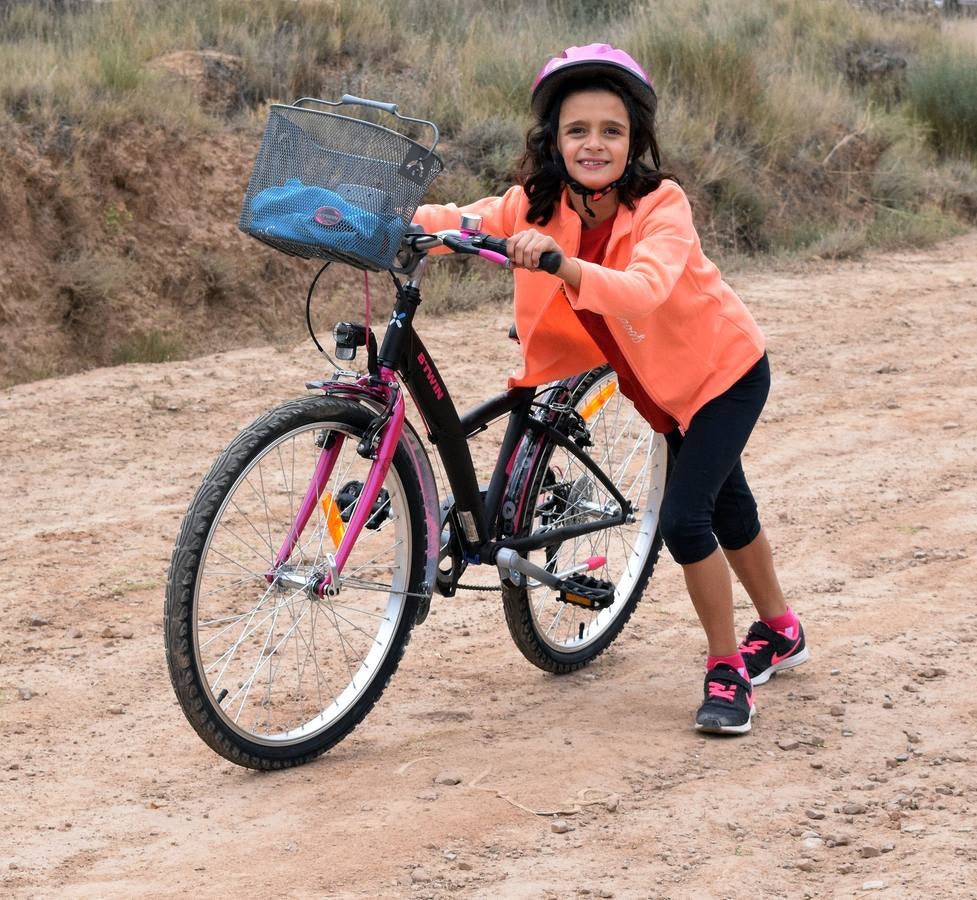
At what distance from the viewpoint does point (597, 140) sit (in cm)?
374

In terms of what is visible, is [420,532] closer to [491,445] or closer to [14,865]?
[14,865]

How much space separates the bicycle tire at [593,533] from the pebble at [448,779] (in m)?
Result: 0.62

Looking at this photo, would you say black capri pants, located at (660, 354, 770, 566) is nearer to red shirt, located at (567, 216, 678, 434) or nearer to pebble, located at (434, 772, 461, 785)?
red shirt, located at (567, 216, 678, 434)

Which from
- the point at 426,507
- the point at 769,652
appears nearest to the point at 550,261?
the point at 426,507

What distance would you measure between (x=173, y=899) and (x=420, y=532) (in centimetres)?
120

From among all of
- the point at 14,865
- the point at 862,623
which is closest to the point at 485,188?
the point at 862,623

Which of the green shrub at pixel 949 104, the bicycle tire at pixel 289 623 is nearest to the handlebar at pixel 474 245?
the bicycle tire at pixel 289 623

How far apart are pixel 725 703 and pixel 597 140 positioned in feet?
5.24

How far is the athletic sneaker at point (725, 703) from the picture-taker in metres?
4.09

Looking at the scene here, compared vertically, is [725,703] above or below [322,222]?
below

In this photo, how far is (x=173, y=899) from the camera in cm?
321

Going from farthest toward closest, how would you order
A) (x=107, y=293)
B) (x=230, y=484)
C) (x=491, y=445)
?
(x=107, y=293), (x=491, y=445), (x=230, y=484)

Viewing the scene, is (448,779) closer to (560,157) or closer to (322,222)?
(322,222)

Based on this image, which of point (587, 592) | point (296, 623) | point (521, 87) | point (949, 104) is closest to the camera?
point (296, 623)
